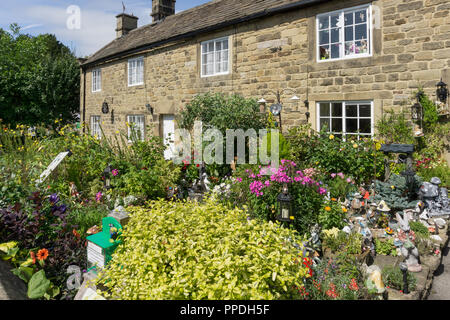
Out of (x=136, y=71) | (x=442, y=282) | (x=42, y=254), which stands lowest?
(x=442, y=282)

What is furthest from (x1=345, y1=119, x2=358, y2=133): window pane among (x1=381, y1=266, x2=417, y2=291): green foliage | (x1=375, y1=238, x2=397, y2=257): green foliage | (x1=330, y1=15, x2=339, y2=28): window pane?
(x1=381, y1=266, x2=417, y2=291): green foliage

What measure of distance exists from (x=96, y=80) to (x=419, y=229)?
17.4 metres

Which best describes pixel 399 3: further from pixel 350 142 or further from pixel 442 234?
pixel 442 234

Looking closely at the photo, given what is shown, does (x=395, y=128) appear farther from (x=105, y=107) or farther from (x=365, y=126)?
(x=105, y=107)

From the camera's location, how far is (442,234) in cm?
554

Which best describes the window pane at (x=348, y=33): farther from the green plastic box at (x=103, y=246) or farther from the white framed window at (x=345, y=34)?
the green plastic box at (x=103, y=246)

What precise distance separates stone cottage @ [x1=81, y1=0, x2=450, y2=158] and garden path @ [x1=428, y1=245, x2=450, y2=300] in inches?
152

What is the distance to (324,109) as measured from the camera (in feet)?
29.1

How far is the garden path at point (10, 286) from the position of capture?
3.20 m

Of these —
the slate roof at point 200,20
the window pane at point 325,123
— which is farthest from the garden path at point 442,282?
the slate roof at point 200,20

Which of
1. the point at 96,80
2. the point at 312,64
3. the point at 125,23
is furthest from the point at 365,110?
the point at 125,23
